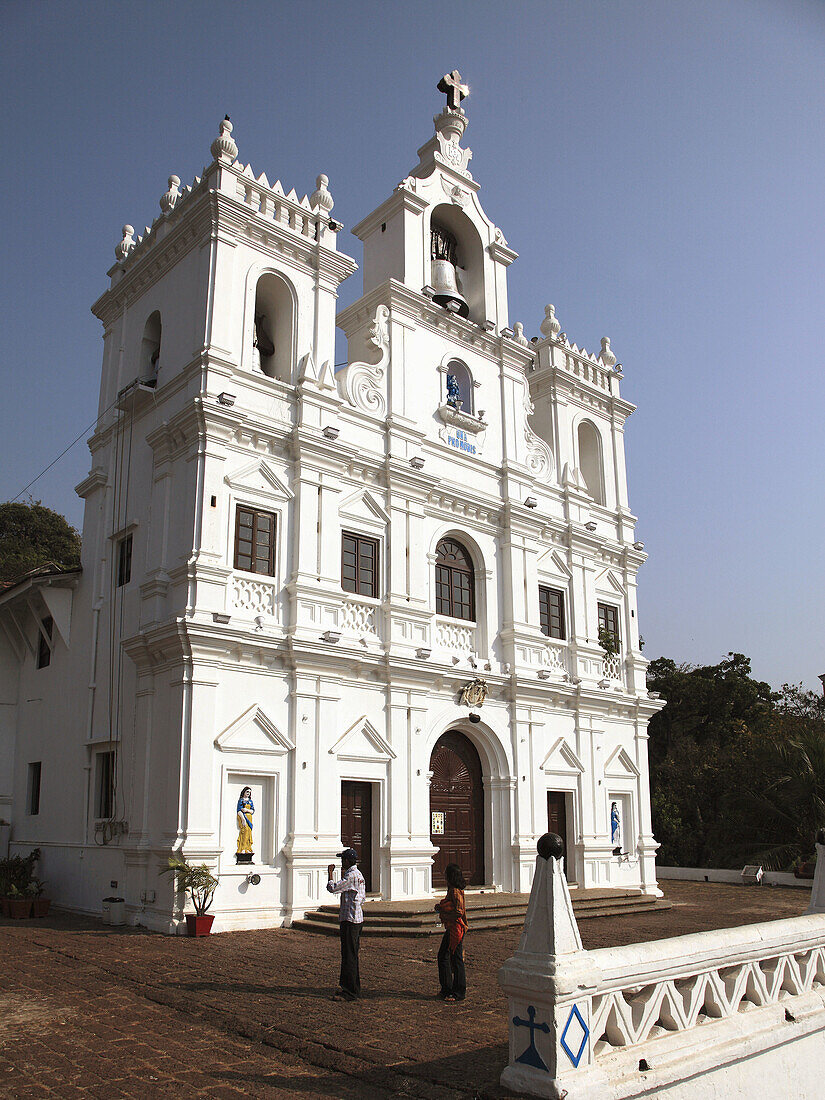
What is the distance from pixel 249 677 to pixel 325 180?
10651mm

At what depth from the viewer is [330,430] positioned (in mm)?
16594

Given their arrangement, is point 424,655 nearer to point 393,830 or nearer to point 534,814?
point 393,830

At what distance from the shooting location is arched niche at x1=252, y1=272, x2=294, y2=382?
17.3m

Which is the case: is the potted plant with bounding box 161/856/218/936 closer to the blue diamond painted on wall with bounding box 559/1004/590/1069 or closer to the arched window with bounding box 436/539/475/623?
the arched window with bounding box 436/539/475/623

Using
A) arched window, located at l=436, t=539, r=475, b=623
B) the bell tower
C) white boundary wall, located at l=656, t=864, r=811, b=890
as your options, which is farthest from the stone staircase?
the bell tower

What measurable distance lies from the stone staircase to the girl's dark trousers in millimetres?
4763

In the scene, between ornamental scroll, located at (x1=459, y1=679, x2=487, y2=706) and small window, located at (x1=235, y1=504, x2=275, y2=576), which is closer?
small window, located at (x1=235, y1=504, x2=275, y2=576)

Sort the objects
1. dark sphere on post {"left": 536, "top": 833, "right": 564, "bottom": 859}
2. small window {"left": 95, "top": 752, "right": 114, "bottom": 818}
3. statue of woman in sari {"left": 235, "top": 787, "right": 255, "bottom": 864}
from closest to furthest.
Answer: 1. dark sphere on post {"left": 536, "top": 833, "right": 564, "bottom": 859}
2. statue of woman in sari {"left": 235, "top": 787, "right": 255, "bottom": 864}
3. small window {"left": 95, "top": 752, "right": 114, "bottom": 818}

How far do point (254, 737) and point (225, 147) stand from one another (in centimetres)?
1109

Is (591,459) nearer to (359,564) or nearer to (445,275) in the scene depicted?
(445,275)

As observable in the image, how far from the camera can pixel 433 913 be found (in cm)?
1383

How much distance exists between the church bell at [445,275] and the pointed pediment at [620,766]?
11.3 m

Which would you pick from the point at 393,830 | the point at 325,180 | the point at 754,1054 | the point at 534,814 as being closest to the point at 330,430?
the point at 325,180

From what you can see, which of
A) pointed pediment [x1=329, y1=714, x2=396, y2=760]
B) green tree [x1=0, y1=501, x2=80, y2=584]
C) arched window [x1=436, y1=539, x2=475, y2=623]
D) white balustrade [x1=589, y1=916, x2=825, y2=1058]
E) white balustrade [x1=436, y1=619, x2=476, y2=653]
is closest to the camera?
white balustrade [x1=589, y1=916, x2=825, y2=1058]
